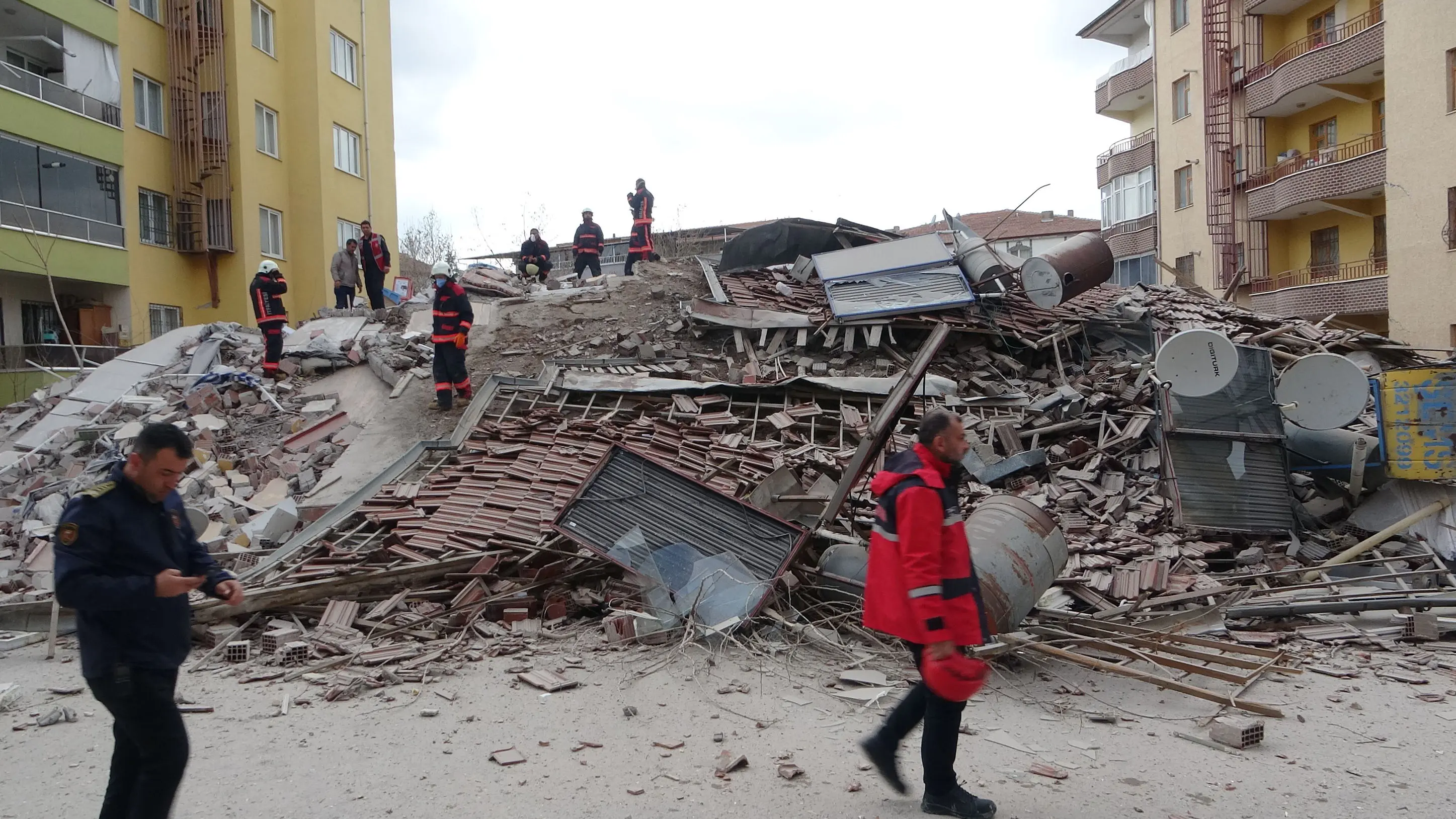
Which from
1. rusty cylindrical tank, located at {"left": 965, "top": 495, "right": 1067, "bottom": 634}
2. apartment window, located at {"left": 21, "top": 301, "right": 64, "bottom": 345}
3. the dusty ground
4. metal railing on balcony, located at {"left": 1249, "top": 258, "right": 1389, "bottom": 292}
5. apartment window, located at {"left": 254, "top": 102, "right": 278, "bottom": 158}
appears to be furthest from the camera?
apartment window, located at {"left": 254, "top": 102, "right": 278, "bottom": 158}

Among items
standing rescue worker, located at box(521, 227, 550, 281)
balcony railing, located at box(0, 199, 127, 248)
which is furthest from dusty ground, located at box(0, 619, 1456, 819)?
balcony railing, located at box(0, 199, 127, 248)

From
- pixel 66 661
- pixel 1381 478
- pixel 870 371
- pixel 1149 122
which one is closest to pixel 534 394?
pixel 870 371

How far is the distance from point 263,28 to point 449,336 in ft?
72.1

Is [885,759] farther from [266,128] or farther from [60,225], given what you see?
[266,128]

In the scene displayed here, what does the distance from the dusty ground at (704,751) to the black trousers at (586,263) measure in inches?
527

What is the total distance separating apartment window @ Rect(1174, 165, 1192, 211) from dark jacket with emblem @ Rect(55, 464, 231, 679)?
117ft

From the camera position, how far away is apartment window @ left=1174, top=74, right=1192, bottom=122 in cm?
3275

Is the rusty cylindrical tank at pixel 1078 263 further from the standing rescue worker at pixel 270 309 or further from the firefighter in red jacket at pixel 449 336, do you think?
the standing rescue worker at pixel 270 309

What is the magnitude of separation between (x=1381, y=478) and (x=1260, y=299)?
901 inches

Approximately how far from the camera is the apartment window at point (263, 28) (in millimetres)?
26922

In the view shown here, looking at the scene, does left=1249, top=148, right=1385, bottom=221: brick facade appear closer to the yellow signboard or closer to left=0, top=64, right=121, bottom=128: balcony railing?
the yellow signboard

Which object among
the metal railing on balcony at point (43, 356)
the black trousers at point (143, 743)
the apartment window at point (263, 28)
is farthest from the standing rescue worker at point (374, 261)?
the black trousers at point (143, 743)

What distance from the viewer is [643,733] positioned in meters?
5.02

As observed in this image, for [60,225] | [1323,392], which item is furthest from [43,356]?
[1323,392]
